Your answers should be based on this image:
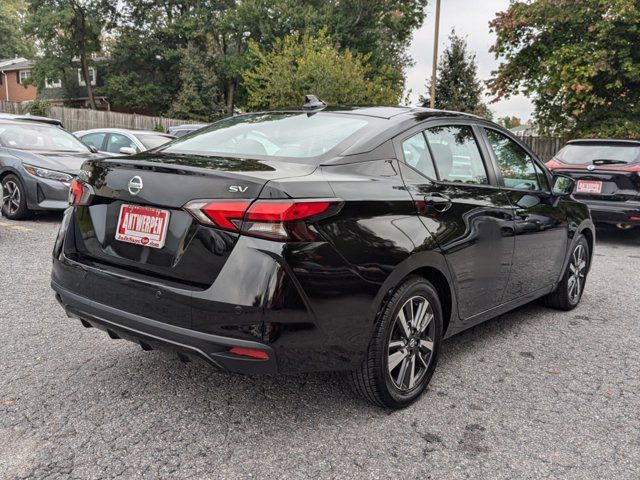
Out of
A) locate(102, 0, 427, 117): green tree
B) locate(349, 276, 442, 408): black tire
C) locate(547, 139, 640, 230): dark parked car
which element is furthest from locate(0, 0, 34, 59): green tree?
locate(349, 276, 442, 408): black tire

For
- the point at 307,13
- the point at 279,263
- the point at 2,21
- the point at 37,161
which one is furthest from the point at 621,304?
the point at 2,21

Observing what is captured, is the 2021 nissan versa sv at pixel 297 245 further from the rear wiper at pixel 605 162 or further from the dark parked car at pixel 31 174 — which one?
the rear wiper at pixel 605 162

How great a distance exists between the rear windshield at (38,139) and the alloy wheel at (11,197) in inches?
23.0

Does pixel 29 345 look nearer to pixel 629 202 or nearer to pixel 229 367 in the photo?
pixel 229 367

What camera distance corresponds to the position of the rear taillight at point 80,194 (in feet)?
9.43

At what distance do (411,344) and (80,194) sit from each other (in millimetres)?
1879

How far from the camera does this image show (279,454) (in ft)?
8.20

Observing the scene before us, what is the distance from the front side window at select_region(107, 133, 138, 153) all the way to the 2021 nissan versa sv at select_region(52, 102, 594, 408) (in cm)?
764

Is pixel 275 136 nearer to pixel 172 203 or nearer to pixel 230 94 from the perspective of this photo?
pixel 172 203

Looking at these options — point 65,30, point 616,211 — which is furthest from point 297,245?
point 65,30

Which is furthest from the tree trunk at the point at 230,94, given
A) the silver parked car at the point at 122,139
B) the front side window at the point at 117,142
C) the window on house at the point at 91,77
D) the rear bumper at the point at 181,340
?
the rear bumper at the point at 181,340

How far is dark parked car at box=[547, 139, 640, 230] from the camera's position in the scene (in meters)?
8.12

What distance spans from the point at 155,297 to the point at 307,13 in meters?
31.5

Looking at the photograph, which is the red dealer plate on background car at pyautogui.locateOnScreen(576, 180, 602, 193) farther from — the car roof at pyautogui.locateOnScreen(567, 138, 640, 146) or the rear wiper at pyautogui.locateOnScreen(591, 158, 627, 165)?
the car roof at pyautogui.locateOnScreen(567, 138, 640, 146)
